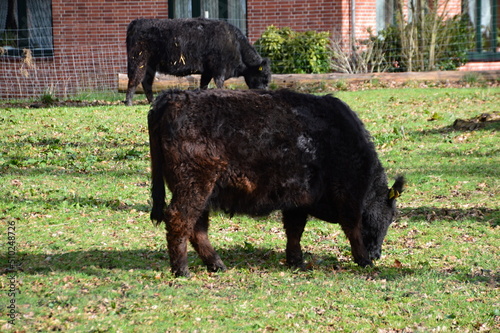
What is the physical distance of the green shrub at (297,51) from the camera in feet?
68.2

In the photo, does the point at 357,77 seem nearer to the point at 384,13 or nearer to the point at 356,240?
the point at 384,13

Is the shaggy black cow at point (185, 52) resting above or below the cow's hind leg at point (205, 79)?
above

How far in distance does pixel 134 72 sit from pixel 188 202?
36.9 ft

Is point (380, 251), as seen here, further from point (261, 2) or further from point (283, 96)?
point (261, 2)

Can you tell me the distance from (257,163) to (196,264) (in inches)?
53.8

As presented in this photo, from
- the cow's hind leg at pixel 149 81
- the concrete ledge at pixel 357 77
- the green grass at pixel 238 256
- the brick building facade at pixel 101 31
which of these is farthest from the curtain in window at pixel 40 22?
the green grass at pixel 238 256

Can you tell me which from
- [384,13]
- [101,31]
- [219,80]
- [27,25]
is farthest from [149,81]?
[384,13]

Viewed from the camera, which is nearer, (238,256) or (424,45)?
(238,256)

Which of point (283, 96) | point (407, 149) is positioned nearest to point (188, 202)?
point (283, 96)

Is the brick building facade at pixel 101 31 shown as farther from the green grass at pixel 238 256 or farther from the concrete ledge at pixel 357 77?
the green grass at pixel 238 256

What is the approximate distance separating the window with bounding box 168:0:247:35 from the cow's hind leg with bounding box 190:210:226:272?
56.5 feet

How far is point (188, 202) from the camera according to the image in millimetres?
6594

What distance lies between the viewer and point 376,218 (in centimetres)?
759

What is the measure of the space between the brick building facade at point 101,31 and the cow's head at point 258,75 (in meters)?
4.76
